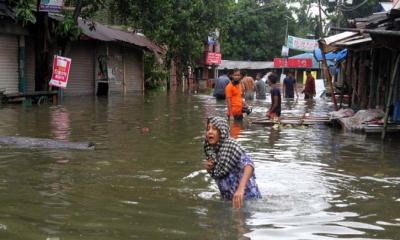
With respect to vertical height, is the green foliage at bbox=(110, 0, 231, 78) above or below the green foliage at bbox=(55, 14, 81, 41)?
above

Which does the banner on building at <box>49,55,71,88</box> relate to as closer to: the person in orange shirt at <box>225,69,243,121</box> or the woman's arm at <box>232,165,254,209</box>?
the person in orange shirt at <box>225,69,243,121</box>

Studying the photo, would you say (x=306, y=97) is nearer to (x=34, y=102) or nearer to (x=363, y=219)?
(x=34, y=102)

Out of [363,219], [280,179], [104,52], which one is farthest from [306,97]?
[363,219]

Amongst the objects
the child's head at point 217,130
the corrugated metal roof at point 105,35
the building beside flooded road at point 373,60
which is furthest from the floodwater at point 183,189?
the corrugated metal roof at point 105,35

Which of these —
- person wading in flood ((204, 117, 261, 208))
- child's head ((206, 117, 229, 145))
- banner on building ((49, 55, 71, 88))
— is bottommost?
person wading in flood ((204, 117, 261, 208))

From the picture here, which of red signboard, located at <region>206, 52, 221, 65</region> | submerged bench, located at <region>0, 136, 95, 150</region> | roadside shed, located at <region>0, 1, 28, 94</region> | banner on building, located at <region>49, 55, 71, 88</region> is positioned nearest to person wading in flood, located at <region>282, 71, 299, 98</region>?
banner on building, located at <region>49, 55, 71, 88</region>

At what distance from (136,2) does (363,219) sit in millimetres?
17238

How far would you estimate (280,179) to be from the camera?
7.96 m

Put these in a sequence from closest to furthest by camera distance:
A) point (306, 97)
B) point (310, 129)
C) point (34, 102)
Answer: point (310, 129), point (34, 102), point (306, 97)

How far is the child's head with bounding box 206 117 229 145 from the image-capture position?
5.88m

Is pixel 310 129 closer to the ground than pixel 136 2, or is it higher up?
closer to the ground

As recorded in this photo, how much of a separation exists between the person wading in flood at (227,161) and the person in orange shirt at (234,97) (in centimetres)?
760

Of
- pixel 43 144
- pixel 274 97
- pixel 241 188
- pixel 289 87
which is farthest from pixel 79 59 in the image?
pixel 241 188

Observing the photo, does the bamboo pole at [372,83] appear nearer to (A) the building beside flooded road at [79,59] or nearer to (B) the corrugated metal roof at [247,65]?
(A) the building beside flooded road at [79,59]
